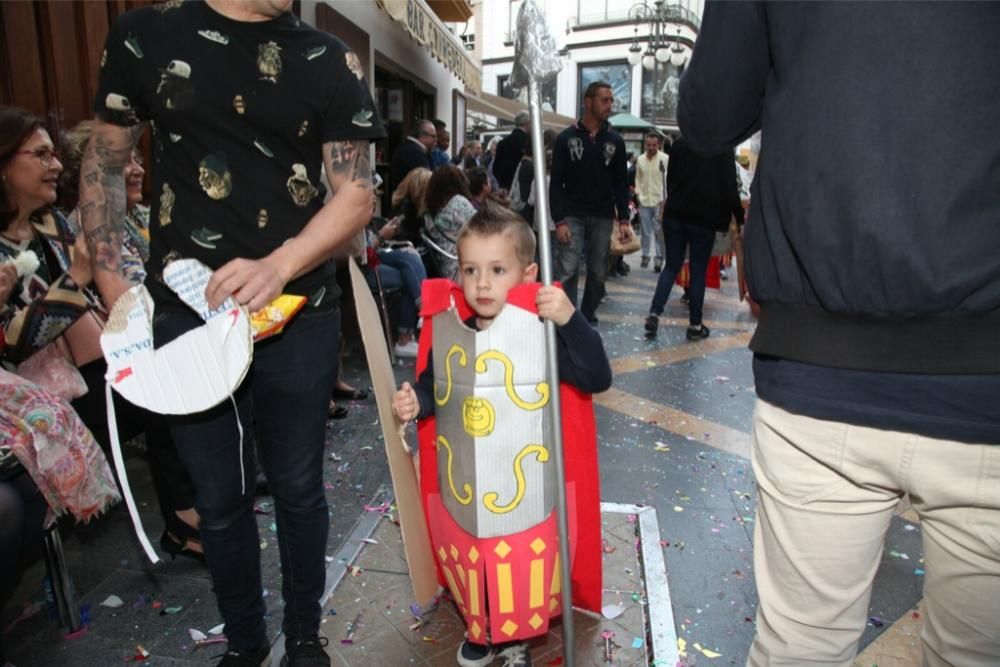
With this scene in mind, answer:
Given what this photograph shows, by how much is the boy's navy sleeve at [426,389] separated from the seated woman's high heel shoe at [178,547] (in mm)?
1239

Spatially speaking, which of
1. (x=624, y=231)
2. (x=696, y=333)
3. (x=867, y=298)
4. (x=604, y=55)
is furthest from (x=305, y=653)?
(x=604, y=55)

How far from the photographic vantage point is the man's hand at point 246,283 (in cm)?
154

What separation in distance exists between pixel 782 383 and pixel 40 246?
2.58m

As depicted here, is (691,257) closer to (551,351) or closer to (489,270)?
(489,270)

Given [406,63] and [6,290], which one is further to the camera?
[406,63]

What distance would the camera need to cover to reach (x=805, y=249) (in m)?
1.16

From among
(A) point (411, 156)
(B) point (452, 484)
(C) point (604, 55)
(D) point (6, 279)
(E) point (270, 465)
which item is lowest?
(B) point (452, 484)

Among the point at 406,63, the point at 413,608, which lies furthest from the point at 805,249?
the point at 406,63

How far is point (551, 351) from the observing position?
1.82 m

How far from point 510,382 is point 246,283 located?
755 millimetres

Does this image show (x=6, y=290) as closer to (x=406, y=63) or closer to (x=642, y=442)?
(x=642, y=442)

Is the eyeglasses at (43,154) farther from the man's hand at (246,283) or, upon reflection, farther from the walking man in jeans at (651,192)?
the walking man in jeans at (651,192)

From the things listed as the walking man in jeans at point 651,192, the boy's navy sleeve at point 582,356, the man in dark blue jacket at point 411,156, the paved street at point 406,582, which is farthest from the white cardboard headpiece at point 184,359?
the walking man in jeans at point 651,192

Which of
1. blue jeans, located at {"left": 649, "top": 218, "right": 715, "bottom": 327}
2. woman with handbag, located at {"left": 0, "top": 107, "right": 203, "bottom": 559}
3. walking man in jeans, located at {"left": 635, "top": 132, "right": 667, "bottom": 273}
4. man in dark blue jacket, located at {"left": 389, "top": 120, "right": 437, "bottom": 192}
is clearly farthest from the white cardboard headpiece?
walking man in jeans, located at {"left": 635, "top": 132, "right": 667, "bottom": 273}
